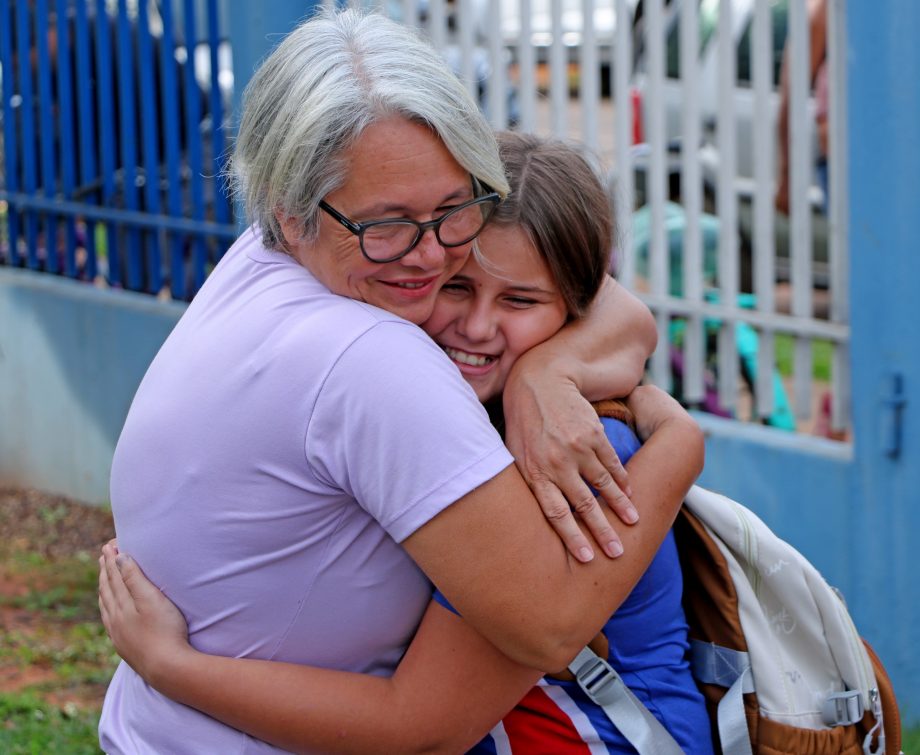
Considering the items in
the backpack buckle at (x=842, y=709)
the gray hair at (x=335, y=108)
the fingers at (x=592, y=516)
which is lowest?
the backpack buckle at (x=842, y=709)

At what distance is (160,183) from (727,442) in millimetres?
2808

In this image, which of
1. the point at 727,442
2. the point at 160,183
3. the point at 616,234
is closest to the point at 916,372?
the point at 727,442

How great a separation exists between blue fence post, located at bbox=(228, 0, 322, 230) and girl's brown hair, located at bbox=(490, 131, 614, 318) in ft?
10.6

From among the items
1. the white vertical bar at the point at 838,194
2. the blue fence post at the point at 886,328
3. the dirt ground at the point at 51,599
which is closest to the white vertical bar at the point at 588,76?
the white vertical bar at the point at 838,194

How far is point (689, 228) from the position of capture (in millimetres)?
4617

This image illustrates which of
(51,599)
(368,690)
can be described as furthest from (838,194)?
(51,599)

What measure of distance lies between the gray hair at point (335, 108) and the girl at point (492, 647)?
0.19m

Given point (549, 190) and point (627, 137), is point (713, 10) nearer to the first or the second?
point (627, 137)

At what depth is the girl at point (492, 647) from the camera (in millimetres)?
1965

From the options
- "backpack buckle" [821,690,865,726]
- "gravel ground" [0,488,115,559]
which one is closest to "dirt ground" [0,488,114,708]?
"gravel ground" [0,488,115,559]

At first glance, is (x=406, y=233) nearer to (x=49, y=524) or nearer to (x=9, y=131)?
(x=49, y=524)

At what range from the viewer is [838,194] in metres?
4.17

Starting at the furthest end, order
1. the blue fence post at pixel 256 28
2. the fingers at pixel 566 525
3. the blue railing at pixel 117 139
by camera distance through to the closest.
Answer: the blue railing at pixel 117 139 < the blue fence post at pixel 256 28 < the fingers at pixel 566 525

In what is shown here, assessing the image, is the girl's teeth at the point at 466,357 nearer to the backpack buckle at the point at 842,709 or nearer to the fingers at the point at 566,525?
the fingers at the point at 566,525
